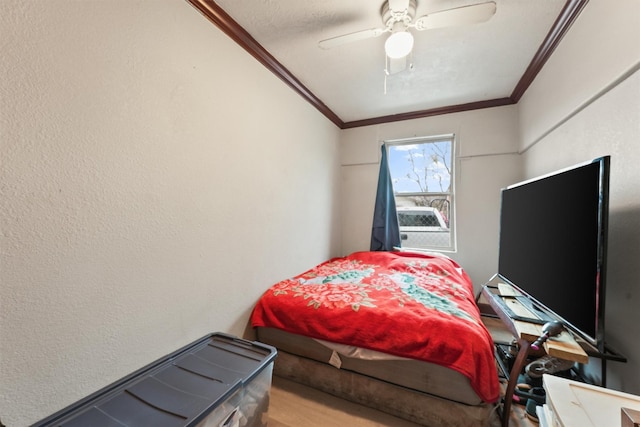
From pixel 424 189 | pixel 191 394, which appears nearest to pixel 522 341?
pixel 191 394

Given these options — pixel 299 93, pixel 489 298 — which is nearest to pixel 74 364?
pixel 489 298

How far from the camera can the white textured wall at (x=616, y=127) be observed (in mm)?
1030

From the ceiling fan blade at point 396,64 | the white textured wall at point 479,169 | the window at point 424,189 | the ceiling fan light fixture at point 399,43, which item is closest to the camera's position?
the ceiling fan light fixture at point 399,43

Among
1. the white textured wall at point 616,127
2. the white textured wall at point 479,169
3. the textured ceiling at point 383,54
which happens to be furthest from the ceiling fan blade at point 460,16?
the white textured wall at point 479,169

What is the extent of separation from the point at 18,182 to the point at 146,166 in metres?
0.40

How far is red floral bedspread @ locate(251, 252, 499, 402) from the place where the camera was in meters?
1.16

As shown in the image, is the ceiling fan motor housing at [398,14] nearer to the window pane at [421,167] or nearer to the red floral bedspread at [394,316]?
the red floral bedspread at [394,316]

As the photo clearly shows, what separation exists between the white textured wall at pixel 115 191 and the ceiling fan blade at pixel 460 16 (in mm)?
1208

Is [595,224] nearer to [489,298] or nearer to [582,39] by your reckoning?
[489,298]

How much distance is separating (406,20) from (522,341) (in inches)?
74.0

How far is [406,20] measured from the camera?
1419mm

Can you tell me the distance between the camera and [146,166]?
111 centimetres

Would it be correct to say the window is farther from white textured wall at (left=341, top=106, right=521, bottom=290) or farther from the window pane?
white textured wall at (left=341, top=106, right=521, bottom=290)

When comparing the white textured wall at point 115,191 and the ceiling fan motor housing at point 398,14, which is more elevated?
the ceiling fan motor housing at point 398,14
